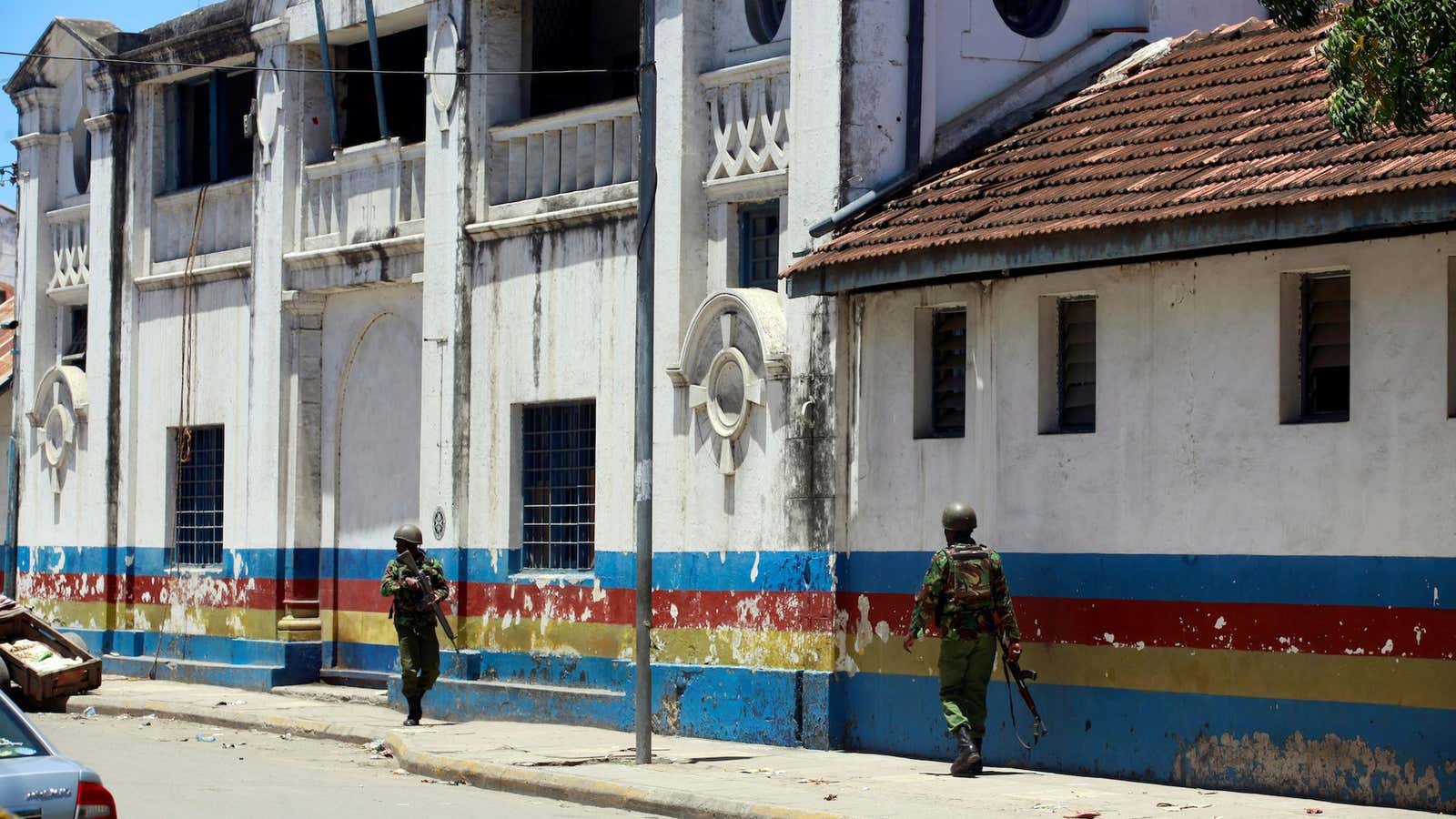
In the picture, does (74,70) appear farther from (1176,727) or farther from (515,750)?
(1176,727)

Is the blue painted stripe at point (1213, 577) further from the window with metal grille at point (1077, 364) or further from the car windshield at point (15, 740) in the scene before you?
the car windshield at point (15, 740)

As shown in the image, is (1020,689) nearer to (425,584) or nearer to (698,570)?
(698,570)

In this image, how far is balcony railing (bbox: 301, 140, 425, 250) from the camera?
2362cm

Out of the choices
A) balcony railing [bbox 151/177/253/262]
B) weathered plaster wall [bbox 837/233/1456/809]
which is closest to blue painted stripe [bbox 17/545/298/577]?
balcony railing [bbox 151/177/253/262]

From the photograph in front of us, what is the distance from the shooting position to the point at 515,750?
18234 mm

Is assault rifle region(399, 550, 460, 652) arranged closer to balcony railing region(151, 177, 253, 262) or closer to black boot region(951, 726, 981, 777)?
black boot region(951, 726, 981, 777)

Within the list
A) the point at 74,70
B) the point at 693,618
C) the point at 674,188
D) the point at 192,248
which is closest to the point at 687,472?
the point at 693,618

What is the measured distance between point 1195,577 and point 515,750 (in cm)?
611

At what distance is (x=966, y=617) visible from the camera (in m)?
15.4

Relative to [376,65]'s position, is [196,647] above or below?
below

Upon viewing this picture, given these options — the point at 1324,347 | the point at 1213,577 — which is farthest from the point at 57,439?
the point at 1324,347

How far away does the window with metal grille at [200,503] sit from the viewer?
2695 cm

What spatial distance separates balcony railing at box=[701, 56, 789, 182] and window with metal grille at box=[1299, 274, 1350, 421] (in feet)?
17.9

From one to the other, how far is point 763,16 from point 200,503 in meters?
11.3
